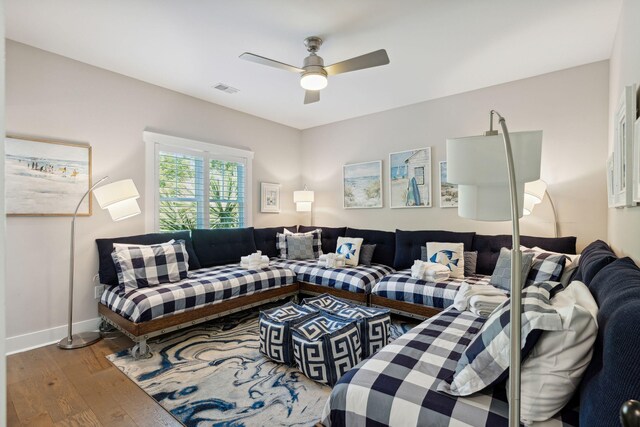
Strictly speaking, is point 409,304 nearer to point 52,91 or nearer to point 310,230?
→ point 310,230

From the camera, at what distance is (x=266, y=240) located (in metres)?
4.71

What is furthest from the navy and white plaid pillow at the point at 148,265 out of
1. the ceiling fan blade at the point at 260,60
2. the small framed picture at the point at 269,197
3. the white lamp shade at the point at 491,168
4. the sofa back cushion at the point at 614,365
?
the sofa back cushion at the point at 614,365

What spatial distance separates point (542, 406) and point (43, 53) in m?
4.36

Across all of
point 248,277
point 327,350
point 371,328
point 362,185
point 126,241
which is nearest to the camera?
point 327,350

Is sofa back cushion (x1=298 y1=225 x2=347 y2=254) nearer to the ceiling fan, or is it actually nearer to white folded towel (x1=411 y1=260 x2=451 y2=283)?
white folded towel (x1=411 y1=260 x2=451 y2=283)

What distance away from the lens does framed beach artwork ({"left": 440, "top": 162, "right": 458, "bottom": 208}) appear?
4.04m

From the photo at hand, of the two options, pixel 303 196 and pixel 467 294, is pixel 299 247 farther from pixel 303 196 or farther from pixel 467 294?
pixel 467 294

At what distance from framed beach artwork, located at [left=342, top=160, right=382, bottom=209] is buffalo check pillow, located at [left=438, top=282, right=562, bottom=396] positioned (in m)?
3.57

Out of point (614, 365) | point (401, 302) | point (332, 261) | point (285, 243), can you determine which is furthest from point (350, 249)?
point (614, 365)

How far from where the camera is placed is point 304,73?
2.70 meters

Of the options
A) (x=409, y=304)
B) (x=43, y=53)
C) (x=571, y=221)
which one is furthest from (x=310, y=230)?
(x=43, y=53)

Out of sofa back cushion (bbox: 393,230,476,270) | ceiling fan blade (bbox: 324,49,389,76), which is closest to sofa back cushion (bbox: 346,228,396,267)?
sofa back cushion (bbox: 393,230,476,270)

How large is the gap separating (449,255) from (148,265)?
10.1 feet

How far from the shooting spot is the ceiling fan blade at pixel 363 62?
2420 mm
